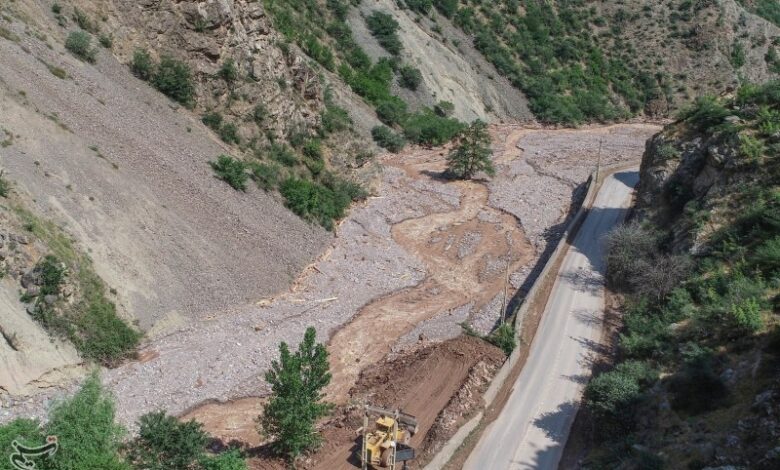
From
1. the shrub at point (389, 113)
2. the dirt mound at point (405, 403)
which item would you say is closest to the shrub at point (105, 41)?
the dirt mound at point (405, 403)

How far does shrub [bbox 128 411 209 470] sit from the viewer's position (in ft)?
54.3

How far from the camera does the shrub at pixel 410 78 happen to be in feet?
190

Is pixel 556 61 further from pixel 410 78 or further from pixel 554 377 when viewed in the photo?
pixel 554 377

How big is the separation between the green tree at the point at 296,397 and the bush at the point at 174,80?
69.9 ft

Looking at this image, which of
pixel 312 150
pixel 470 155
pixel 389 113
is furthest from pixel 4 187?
pixel 389 113

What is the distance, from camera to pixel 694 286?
24016mm

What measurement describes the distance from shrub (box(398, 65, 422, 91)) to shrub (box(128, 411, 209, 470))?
45559mm

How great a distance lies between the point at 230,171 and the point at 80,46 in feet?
32.1

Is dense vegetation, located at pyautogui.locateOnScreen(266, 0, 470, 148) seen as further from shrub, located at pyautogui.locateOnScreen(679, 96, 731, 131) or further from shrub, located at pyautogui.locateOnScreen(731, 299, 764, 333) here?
shrub, located at pyautogui.locateOnScreen(731, 299, 764, 333)

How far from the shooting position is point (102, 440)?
46.8 ft

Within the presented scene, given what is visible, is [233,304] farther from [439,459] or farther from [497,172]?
[497,172]

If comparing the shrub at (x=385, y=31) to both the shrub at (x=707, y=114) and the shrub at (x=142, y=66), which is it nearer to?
the shrub at (x=142, y=66)

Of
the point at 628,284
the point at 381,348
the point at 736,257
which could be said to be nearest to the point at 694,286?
the point at 736,257

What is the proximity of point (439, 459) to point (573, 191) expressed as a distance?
3122cm
